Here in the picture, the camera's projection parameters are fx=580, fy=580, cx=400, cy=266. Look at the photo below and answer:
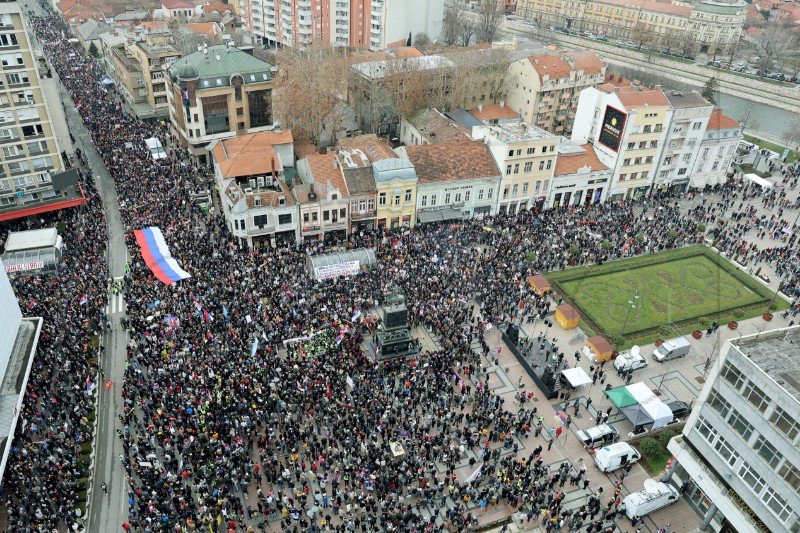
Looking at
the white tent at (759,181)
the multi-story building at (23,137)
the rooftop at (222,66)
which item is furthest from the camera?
the white tent at (759,181)

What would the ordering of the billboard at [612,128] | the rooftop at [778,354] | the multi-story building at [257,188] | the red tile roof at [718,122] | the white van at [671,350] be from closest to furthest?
the rooftop at [778,354], the white van at [671,350], the multi-story building at [257,188], the billboard at [612,128], the red tile roof at [718,122]

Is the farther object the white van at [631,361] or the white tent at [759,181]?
the white tent at [759,181]

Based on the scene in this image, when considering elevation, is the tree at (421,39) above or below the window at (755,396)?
above

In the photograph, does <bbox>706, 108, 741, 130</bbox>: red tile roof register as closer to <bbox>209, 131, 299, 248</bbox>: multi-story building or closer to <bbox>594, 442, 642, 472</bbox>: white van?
<bbox>594, 442, 642, 472</bbox>: white van

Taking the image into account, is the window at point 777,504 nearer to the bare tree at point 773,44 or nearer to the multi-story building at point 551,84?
the multi-story building at point 551,84

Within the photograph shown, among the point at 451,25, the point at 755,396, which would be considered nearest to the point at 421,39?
the point at 451,25

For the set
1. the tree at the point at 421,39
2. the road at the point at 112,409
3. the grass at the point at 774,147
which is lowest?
the road at the point at 112,409

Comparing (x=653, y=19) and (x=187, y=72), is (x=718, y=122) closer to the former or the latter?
(x=187, y=72)

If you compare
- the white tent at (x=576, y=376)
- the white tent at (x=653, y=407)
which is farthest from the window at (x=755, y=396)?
the white tent at (x=576, y=376)
